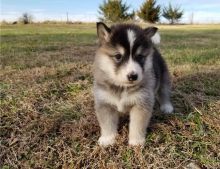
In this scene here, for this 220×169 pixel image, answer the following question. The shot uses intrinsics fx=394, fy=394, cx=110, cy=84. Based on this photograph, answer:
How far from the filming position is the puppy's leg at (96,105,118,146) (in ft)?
13.4

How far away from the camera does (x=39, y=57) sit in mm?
9055

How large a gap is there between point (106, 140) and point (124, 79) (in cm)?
72

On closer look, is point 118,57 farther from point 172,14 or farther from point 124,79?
point 172,14

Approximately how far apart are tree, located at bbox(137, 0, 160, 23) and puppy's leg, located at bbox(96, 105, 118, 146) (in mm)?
43459

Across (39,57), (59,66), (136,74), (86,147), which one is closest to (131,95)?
(136,74)

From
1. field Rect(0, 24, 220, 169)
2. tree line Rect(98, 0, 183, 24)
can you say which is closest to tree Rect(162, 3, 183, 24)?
tree line Rect(98, 0, 183, 24)

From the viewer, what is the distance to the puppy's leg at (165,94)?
4.93 meters

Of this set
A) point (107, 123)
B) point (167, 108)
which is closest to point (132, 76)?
point (107, 123)

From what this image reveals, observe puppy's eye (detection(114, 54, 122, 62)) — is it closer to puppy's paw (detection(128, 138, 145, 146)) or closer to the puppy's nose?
the puppy's nose

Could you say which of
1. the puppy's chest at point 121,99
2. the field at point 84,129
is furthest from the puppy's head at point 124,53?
the field at point 84,129

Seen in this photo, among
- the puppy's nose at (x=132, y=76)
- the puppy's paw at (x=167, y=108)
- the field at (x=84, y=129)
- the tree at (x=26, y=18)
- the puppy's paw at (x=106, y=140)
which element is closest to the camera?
the puppy's nose at (x=132, y=76)

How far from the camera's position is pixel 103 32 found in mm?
4086

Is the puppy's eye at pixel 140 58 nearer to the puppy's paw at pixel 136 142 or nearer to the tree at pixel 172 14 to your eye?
the puppy's paw at pixel 136 142

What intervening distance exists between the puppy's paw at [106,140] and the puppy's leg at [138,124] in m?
0.20
